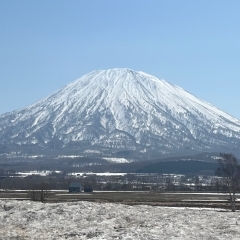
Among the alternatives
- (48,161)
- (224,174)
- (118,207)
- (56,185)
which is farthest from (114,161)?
(118,207)

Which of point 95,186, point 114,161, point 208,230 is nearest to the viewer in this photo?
point 208,230

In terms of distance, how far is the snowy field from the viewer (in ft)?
51.0

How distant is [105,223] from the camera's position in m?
17.1

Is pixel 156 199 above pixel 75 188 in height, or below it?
below

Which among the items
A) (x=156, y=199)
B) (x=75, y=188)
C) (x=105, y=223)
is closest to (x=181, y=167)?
(x=75, y=188)

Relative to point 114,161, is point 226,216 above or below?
below

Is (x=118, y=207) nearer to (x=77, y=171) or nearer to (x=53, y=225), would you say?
(x=53, y=225)

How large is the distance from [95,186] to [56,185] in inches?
363

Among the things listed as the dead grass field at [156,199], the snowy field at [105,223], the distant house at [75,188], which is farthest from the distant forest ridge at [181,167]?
the snowy field at [105,223]

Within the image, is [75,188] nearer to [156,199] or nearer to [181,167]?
[156,199]

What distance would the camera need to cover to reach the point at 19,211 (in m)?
18.8

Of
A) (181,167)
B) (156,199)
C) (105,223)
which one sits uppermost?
(181,167)

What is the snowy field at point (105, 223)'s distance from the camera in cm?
1555

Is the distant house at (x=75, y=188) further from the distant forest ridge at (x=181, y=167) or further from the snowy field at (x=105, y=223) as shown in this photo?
the distant forest ridge at (x=181, y=167)
